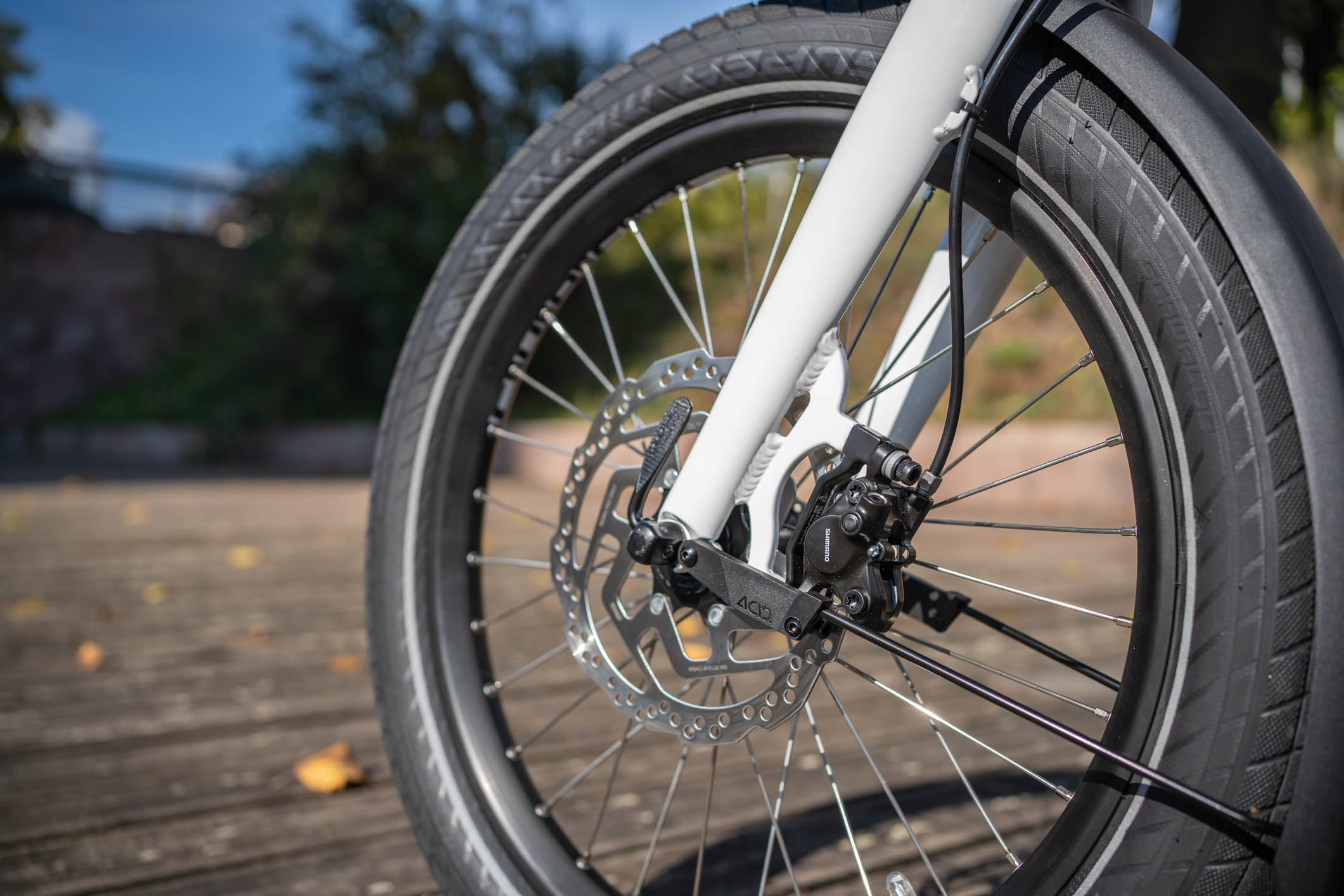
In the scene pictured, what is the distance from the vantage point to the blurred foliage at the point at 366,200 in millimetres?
8594

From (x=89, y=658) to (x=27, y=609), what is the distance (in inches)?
25.7

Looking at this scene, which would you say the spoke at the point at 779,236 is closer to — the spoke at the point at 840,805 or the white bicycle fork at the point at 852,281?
the white bicycle fork at the point at 852,281

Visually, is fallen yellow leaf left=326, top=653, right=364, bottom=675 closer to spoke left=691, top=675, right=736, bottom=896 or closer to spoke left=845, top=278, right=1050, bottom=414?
spoke left=691, top=675, right=736, bottom=896

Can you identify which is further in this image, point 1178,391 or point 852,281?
point 852,281

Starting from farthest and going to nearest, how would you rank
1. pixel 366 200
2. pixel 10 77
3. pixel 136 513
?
pixel 10 77, pixel 366 200, pixel 136 513

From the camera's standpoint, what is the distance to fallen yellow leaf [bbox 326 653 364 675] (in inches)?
78.4

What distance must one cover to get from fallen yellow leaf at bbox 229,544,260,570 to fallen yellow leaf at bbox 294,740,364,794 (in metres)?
1.97

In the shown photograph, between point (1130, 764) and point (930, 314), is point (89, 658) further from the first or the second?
point (1130, 764)

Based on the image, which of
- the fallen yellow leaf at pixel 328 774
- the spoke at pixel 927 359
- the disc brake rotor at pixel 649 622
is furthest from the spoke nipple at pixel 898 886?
the fallen yellow leaf at pixel 328 774

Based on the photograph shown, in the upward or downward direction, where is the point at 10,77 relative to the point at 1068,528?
downward

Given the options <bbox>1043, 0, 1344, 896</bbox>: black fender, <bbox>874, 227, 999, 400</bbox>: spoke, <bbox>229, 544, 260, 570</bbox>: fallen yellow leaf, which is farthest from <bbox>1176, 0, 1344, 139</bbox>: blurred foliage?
<bbox>229, 544, 260, 570</bbox>: fallen yellow leaf

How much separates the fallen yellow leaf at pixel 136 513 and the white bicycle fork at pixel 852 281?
416 centimetres

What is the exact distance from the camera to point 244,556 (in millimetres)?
3404

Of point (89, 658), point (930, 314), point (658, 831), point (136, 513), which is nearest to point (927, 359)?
point (930, 314)
